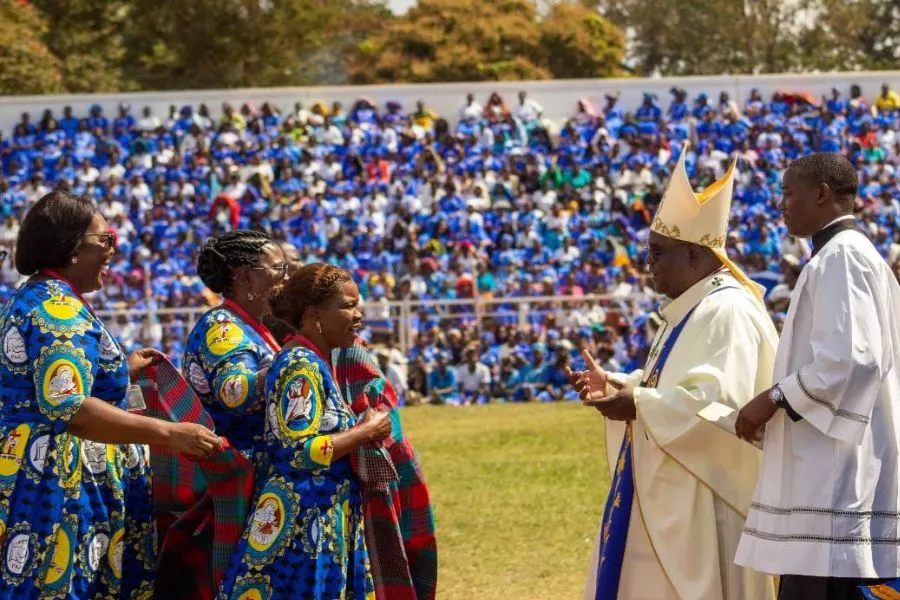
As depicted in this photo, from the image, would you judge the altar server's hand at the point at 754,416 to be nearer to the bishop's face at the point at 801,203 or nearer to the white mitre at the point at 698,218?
the bishop's face at the point at 801,203

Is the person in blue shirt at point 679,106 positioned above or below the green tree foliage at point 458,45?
below

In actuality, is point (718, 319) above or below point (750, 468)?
above

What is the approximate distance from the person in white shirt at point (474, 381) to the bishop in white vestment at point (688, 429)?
14.7 m

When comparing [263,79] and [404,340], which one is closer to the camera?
[404,340]

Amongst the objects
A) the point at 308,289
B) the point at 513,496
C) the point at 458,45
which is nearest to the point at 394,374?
the point at 513,496

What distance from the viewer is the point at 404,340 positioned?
837 inches

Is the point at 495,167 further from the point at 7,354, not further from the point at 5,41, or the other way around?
the point at 7,354

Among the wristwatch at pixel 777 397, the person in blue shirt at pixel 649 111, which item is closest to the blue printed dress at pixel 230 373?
the wristwatch at pixel 777 397

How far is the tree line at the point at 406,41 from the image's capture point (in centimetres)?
4009

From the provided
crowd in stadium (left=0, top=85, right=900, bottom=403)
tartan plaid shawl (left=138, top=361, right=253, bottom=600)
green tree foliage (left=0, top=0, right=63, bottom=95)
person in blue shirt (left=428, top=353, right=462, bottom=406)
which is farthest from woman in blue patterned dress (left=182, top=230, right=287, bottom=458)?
green tree foliage (left=0, top=0, right=63, bottom=95)

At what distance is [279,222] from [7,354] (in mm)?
21616

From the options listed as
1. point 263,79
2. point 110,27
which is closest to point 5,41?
point 110,27

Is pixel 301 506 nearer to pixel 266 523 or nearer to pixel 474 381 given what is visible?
pixel 266 523

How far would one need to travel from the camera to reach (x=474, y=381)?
810 inches
